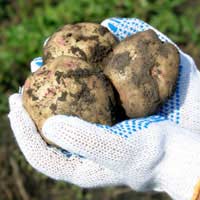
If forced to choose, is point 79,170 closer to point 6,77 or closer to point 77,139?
point 77,139

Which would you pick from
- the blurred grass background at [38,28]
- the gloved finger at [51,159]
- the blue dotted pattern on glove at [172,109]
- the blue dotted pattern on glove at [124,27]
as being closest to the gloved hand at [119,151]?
the gloved finger at [51,159]

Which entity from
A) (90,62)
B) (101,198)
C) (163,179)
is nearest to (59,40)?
(90,62)

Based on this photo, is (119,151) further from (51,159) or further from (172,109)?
(172,109)

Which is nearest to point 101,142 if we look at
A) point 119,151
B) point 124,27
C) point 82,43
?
point 119,151

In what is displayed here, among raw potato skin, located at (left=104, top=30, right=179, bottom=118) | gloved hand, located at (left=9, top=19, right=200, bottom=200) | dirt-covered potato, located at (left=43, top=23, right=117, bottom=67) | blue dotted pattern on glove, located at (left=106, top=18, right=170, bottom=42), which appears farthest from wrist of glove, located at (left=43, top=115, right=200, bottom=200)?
blue dotted pattern on glove, located at (left=106, top=18, right=170, bottom=42)

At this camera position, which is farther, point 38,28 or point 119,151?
point 38,28

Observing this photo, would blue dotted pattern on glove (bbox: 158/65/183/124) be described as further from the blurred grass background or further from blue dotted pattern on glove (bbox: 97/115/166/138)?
the blurred grass background
